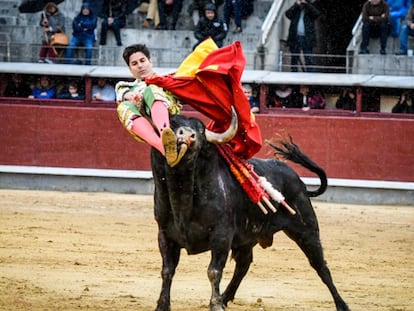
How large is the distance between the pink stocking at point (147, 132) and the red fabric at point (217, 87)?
0.90 ft

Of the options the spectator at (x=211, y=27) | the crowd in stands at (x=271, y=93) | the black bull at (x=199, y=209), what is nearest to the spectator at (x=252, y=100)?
the crowd in stands at (x=271, y=93)

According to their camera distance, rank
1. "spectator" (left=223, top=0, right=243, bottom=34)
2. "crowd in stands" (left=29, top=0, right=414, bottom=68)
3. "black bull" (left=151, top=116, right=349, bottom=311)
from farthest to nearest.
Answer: "spectator" (left=223, top=0, right=243, bottom=34) < "crowd in stands" (left=29, top=0, right=414, bottom=68) < "black bull" (left=151, top=116, right=349, bottom=311)

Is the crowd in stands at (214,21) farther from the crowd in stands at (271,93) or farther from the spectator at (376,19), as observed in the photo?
the crowd in stands at (271,93)

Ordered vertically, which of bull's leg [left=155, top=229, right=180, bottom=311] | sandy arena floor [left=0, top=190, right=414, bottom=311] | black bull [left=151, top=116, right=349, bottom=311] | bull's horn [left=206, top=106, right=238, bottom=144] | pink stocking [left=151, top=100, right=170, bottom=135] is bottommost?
sandy arena floor [left=0, top=190, right=414, bottom=311]

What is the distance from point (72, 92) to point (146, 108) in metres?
9.45

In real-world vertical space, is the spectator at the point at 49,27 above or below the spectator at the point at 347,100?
above

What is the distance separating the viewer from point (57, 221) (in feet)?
40.6

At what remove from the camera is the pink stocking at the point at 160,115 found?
6461 millimetres

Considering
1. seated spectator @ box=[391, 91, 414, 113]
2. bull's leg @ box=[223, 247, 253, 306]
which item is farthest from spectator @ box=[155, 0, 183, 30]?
bull's leg @ box=[223, 247, 253, 306]

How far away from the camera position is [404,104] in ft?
50.3

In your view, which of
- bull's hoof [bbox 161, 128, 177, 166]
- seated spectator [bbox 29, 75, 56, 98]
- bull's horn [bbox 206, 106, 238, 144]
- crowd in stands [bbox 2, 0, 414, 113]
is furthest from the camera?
seated spectator [bbox 29, 75, 56, 98]

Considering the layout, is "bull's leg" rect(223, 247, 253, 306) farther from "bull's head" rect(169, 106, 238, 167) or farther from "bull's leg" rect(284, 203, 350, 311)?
"bull's head" rect(169, 106, 238, 167)

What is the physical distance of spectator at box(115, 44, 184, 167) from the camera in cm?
640

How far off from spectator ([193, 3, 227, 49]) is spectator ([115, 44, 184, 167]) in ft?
29.2
